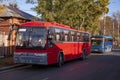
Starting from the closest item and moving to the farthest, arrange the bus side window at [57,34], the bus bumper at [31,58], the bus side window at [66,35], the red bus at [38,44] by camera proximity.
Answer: the bus bumper at [31,58] < the red bus at [38,44] < the bus side window at [57,34] < the bus side window at [66,35]

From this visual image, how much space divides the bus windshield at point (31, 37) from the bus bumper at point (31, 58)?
1.69 feet

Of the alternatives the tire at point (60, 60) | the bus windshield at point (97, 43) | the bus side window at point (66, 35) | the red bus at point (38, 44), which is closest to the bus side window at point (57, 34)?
the red bus at point (38, 44)

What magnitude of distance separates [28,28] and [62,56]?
3.78 metres

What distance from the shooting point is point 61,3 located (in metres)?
32.7

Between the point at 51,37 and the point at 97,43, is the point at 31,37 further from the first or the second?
the point at 97,43

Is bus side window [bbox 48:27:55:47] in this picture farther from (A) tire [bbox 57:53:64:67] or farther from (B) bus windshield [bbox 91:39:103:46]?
(B) bus windshield [bbox 91:39:103:46]

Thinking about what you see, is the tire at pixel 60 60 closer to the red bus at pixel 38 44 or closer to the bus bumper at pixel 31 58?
the red bus at pixel 38 44

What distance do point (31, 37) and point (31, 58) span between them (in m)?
1.33

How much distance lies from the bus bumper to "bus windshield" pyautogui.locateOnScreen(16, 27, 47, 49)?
515mm

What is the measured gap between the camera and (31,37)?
1936 cm

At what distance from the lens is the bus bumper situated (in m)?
18.8

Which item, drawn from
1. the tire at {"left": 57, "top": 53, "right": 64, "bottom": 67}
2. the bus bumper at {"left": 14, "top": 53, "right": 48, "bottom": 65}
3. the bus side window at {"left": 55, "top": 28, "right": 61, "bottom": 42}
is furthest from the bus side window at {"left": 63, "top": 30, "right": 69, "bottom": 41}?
the bus bumper at {"left": 14, "top": 53, "right": 48, "bottom": 65}

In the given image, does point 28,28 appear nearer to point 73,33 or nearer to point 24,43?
point 24,43

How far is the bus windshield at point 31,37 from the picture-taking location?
62.5 feet
